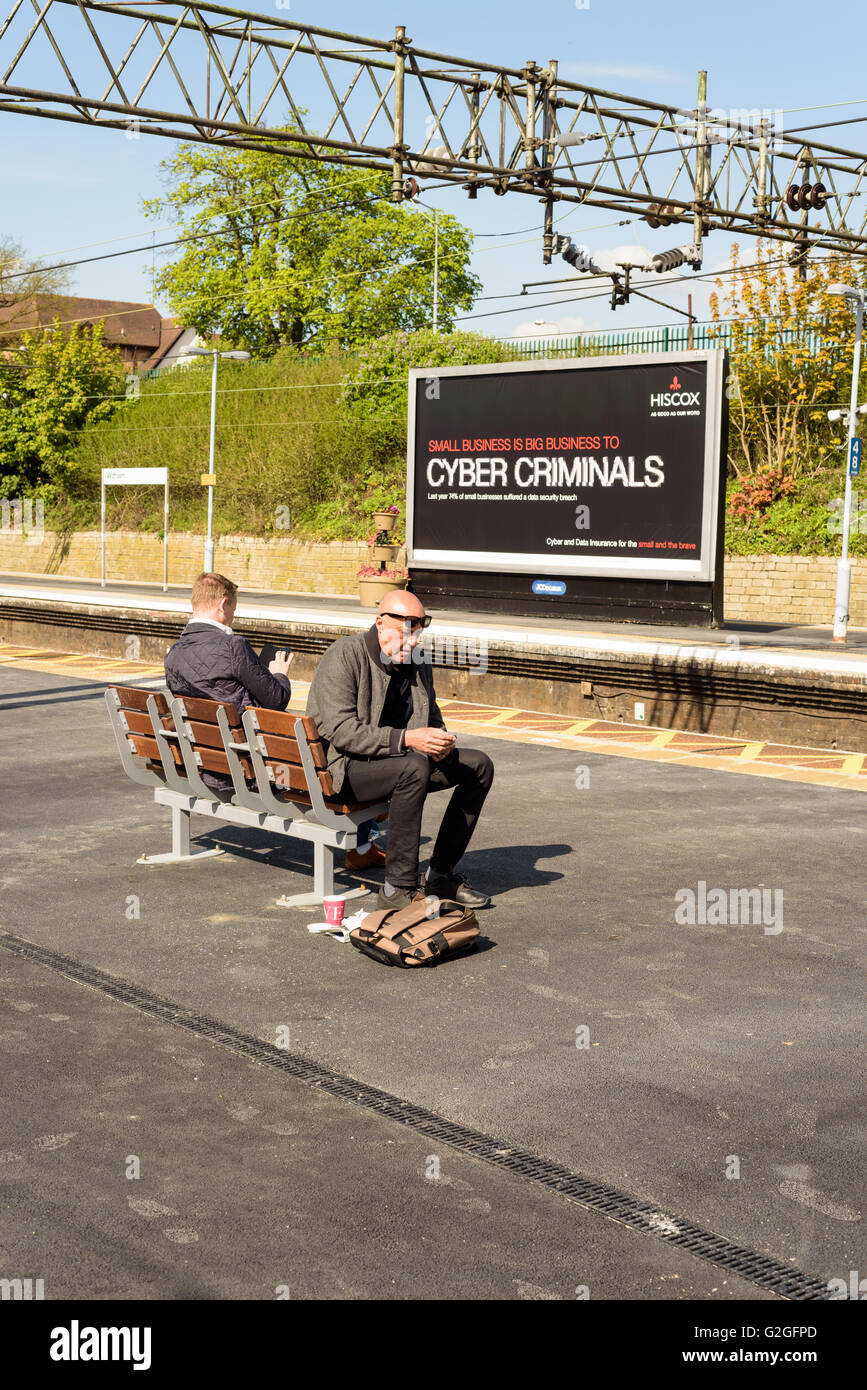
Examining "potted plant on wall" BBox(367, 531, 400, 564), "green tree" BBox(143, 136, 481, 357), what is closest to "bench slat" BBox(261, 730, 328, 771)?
"potted plant on wall" BBox(367, 531, 400, 564)

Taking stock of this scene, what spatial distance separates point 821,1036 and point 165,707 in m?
3.66

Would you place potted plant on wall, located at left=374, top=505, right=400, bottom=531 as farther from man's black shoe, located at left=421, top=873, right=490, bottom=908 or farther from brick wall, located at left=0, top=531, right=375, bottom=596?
man's black shoe, located at left=421, top=873, right=490, bottom=908

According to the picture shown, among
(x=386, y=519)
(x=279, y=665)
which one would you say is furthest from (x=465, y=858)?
(x=386, y=519)

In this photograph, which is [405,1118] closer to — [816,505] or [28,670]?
[28,670]

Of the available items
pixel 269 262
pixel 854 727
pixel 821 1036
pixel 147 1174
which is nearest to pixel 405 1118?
pixel 147 1174

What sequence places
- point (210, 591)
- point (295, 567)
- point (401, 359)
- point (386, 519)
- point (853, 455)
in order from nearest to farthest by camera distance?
point (210, 591), point (853, 455), point (386, 519), point (401, 359), point (295, 567)

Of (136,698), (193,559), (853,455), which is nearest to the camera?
(136,698)

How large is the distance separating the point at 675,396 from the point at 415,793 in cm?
971

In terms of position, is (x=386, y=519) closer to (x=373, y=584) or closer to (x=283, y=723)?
(x=373, y=584)

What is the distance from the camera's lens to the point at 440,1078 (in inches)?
174

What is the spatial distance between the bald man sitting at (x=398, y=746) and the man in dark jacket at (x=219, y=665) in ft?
1.72

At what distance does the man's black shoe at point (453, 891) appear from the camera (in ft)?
20.9

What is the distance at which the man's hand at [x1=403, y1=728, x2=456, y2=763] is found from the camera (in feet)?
20.1

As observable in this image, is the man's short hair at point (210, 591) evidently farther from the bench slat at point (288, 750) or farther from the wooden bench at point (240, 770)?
→ the bench slat at point (288, 750)
